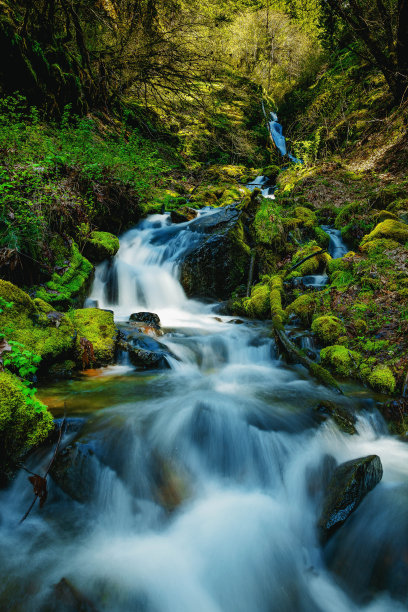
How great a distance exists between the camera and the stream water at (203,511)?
6.63 feet

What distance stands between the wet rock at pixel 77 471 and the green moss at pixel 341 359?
3.63 m

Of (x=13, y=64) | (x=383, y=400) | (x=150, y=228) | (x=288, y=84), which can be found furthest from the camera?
(x=288, y=84)

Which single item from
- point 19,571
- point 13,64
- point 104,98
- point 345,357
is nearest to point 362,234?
point 345,357

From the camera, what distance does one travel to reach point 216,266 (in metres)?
8.62

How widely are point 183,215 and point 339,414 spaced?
29.2 ft

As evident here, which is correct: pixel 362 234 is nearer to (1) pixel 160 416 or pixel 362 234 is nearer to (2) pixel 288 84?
(1) pixel 160 416

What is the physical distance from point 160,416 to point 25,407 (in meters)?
1.39

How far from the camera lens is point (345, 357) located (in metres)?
4.71

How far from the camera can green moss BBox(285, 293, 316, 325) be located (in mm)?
6195

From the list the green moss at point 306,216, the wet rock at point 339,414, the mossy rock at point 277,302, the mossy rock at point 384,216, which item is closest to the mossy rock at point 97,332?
the mossy rock at point 277,302

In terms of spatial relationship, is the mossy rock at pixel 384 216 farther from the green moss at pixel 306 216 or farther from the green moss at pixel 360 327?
the green moss at pixel 360 327

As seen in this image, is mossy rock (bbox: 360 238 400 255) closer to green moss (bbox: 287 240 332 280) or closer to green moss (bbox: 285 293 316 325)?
green moss (bbox: 287 240 332 280)

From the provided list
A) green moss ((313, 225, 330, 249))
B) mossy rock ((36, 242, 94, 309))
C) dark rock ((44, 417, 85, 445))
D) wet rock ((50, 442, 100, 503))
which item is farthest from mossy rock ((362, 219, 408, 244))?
wet rock ((50, 442, 100, 503))

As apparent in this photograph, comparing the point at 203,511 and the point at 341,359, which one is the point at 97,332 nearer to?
the point at 203,511
